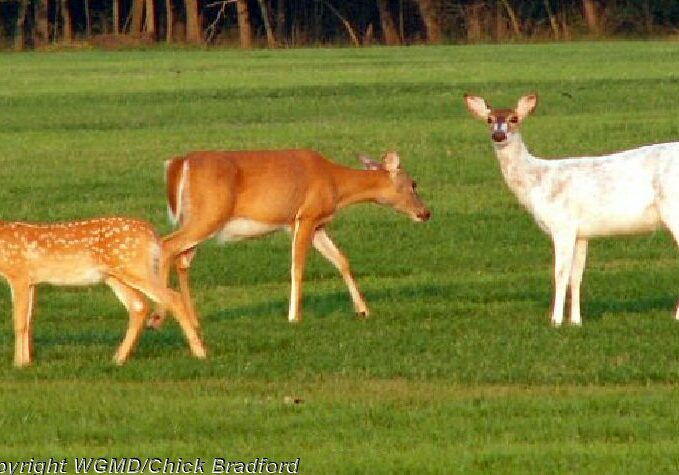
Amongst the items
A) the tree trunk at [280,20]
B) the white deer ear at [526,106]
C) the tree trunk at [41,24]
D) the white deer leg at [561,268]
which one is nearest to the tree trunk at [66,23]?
the tree trunk at [41,24]

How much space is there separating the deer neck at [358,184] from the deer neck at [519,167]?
134 centimetres

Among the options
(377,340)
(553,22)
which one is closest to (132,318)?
(377,340)

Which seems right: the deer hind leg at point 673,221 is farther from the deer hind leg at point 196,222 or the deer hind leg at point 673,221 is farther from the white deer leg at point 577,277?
the deer hind leg at point 196,222

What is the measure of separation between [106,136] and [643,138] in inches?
351

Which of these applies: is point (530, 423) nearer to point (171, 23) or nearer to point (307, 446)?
point (307, 446)

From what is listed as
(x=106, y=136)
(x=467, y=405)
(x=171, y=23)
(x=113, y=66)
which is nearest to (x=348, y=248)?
(x=467, y=405)

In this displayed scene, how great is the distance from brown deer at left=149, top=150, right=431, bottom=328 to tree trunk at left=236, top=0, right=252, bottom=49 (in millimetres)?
57787

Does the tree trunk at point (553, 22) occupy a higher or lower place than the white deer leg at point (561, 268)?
lower

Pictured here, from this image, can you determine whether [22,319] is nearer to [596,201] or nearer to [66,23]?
[596,201]

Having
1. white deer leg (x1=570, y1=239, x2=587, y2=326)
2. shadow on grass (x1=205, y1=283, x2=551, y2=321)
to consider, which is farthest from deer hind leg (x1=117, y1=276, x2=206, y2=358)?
white deer leg (x1=570, y1=239, x2=587, y2=326)

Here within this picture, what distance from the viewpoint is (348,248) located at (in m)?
19.0

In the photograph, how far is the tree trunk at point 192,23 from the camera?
245ft

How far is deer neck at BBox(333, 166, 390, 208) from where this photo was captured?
15.4 metres

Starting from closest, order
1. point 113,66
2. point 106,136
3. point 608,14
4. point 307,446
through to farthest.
A: point 307,446, point 106,136, point 113,66, point 608,14
